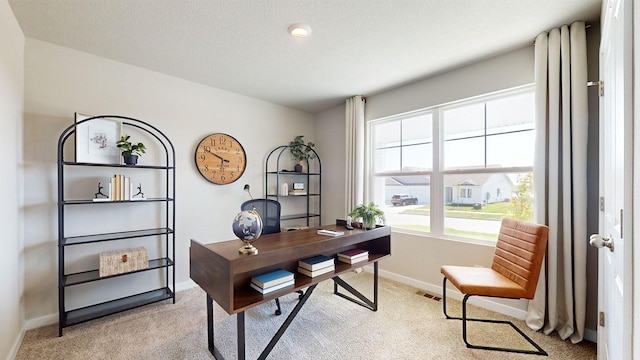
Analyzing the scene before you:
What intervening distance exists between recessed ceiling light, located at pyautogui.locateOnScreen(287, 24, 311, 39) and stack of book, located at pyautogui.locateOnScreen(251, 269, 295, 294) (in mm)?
1876

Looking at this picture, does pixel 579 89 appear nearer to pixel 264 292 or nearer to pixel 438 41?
pixel 438 41

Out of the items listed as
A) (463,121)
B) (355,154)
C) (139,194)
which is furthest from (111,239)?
(463,121)

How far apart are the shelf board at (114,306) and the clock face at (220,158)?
1.37 metres

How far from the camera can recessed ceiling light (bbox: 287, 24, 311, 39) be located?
2.04 m

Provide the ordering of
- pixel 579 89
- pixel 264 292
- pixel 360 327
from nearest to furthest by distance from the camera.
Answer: pixel 264 292
pixel 579 89
pixel 360 327

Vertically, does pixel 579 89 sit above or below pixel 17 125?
above

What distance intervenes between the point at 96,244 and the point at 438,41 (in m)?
3.72

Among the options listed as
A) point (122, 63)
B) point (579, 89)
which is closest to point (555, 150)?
point (579, 89)

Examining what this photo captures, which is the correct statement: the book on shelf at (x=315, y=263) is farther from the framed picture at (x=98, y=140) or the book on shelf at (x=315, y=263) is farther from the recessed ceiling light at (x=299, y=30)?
the framed picture at (x=98, y=140)

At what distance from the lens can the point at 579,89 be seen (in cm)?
201

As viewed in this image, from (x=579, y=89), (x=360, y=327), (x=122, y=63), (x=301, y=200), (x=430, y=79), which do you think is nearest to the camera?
(x=579, y=89)

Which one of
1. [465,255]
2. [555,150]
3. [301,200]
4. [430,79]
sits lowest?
[465,255]

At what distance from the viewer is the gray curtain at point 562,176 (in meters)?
2.00

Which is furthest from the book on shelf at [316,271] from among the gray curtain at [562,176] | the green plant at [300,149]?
the green plant at [300,149]
